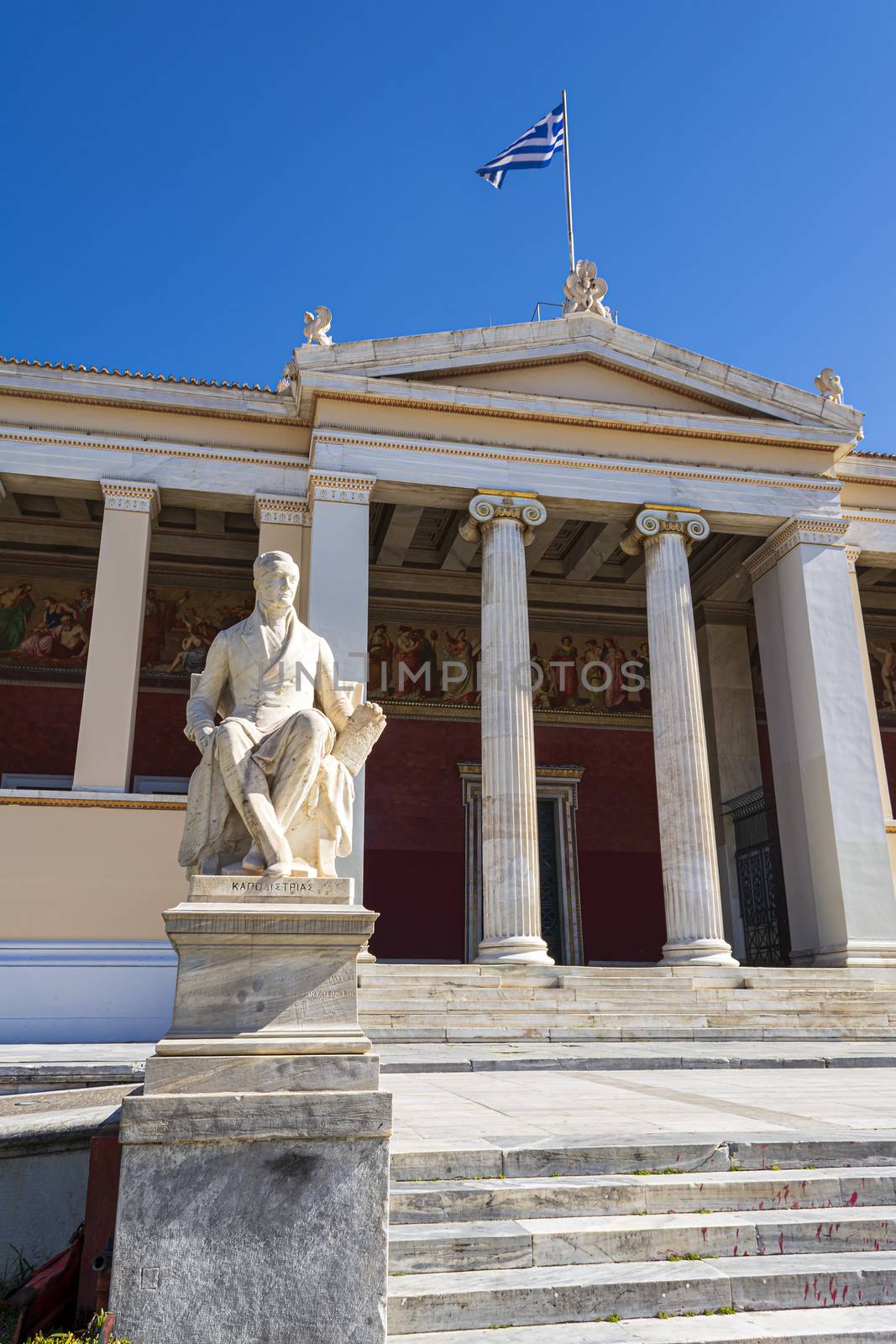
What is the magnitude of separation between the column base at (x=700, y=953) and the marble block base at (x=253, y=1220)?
10030 mm

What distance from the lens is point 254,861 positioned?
4500 millimetres

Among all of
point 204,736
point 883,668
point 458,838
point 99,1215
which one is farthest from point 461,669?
point 99,1215

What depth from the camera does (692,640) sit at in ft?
48.7

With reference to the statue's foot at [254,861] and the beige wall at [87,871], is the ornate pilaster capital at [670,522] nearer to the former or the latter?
the beige wall at [87,871]

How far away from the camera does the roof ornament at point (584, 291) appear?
630 inches

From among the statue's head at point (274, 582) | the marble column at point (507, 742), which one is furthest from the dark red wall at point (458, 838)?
the statue's head at point (274, 582)

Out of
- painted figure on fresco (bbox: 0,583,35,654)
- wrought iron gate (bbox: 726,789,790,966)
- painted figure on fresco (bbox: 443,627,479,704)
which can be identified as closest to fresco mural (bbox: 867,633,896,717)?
wrought iron gate (bbox: 726,789,790,966)

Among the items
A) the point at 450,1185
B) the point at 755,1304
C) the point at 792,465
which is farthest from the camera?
the point at 792,465

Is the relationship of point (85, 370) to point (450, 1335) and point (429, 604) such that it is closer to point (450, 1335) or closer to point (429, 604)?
point (429, 604)

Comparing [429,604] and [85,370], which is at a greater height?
[85,370]

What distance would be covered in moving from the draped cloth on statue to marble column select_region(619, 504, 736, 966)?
9117 millimetres

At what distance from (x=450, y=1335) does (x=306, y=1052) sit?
104 cm

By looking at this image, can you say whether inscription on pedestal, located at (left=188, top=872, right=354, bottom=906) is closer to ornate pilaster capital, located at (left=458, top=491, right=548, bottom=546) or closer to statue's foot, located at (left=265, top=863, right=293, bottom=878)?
statue's foot, located at (left=265, top=863, right=293, bottom=878)

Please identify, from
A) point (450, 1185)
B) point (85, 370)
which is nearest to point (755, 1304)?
point (450, 1185)
